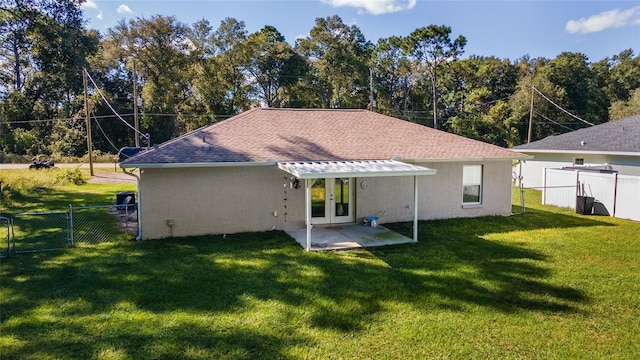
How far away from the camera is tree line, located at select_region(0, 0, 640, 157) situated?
40.2 meters

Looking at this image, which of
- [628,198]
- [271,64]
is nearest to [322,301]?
[628,198]

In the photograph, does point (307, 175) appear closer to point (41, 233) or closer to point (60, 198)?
point (41, 233)

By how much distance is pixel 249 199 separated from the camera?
1185 cm

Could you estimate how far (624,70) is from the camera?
50562 millimetres

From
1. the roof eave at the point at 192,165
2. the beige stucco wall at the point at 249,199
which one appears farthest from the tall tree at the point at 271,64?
the roof eave at the point at 192,165

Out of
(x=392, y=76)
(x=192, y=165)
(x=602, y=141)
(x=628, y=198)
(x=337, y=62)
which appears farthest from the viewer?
(x=392, y=76)

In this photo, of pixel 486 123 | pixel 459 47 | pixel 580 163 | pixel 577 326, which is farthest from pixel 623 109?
pixel 577 326

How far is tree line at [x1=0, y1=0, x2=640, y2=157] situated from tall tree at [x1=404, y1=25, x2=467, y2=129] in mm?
103

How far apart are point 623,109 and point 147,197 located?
163 feet

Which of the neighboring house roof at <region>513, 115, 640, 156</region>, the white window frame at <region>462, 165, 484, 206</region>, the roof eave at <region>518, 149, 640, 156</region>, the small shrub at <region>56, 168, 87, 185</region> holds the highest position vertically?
the neighboring house roof at <region>513, 115, 640, 156</region>

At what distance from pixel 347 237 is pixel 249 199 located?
3.13 m

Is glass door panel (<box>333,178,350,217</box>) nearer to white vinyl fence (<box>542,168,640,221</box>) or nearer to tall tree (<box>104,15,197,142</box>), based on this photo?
white vinyl fence (<box>542,168,640,221</box>)

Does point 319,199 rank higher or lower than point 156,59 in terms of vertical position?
lower

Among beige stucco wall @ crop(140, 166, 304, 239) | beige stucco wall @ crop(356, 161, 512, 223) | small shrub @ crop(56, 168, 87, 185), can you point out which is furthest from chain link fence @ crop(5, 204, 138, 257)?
small shrub @ crop(56, 168, 87, 185)
